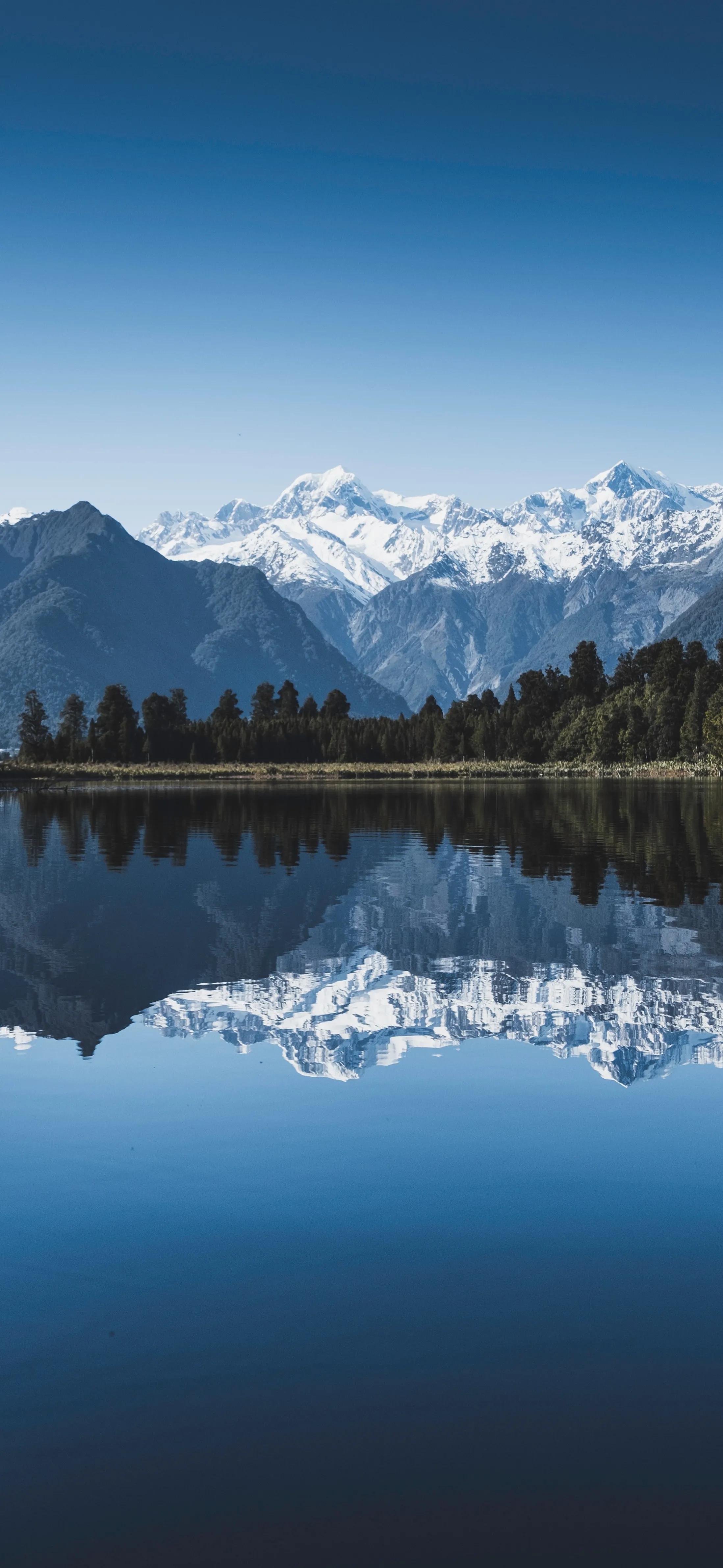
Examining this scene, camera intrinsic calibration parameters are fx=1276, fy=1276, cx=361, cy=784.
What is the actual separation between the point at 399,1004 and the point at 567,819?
8390 centimetres

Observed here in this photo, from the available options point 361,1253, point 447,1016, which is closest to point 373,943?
point 447,1016

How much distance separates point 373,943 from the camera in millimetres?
41594

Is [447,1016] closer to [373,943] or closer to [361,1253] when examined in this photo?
[373,943]

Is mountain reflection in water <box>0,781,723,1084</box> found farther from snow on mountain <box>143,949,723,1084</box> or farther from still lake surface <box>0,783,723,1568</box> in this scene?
A: still lake surface <box>0,783,723,1568</box>

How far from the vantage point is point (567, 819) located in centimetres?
11369

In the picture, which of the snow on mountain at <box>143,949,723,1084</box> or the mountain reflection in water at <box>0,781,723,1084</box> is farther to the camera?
the mountain reflection in water at <box>0,781,723,1084</box>

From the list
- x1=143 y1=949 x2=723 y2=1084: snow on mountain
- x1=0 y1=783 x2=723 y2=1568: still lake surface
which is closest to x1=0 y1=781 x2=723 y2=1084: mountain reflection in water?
x1=143 y1=949 x2=723 y2=1084: snow on mountain

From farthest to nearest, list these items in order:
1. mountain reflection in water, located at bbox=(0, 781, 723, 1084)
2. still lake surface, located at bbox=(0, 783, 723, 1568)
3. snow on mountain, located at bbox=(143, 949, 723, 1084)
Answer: mountain reflection in water, located at bbox=(0, 781, 723, 1084) < snow on mountain, located at bbox=(143, 949, 723, 1084) < still lake surface, located at bbox=(0, 783, 723, 1568)

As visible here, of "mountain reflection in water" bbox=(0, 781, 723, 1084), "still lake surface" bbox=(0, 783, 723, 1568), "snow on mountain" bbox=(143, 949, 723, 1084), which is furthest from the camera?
"mountain reflection in water" bbox=(0, 781, 723, 1084)

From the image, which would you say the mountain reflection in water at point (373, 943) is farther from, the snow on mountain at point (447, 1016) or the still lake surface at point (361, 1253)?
the still lake surface at point (361, 1253)

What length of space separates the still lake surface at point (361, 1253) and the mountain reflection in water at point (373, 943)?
0.23 m

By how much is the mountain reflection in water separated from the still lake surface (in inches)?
9.0

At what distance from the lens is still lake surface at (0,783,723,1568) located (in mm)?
11234

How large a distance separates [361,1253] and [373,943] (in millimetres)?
25436
